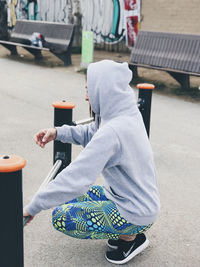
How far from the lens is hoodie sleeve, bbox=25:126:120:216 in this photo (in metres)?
2.07

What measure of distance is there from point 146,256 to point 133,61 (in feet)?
21.1

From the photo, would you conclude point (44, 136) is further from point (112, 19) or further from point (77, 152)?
point (112, 19)

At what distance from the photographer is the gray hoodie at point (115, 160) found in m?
2.09

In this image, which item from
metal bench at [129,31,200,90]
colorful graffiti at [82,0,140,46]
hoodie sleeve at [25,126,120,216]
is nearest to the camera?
hoodie sleeve at [25,126,120,216]

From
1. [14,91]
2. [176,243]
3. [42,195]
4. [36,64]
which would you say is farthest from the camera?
[36,64]

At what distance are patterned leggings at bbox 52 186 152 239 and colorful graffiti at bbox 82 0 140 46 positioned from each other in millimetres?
10906

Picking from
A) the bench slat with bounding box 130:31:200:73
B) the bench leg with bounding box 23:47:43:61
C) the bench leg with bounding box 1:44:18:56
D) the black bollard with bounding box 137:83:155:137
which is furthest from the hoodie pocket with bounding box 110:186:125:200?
the bench leg with bounding box 1:44:18:56

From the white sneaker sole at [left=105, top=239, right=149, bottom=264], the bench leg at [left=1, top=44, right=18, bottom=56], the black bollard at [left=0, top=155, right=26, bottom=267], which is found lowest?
the white sneaker sole at [left=105, top=239, right=149, bottom=264]

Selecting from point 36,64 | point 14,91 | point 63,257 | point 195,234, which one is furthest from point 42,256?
point 36,64

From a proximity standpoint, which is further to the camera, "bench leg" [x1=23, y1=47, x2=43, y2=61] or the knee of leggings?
"bench leg" [x1=23, y1=47, x2=43, y2=61]

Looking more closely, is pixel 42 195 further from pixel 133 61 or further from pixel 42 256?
pixel 133 61

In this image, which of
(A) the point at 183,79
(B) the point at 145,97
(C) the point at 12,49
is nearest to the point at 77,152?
(B) the point at 145,97

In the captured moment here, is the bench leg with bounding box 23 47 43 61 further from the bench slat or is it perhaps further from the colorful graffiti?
the bench slat

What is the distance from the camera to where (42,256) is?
2.69 metres
